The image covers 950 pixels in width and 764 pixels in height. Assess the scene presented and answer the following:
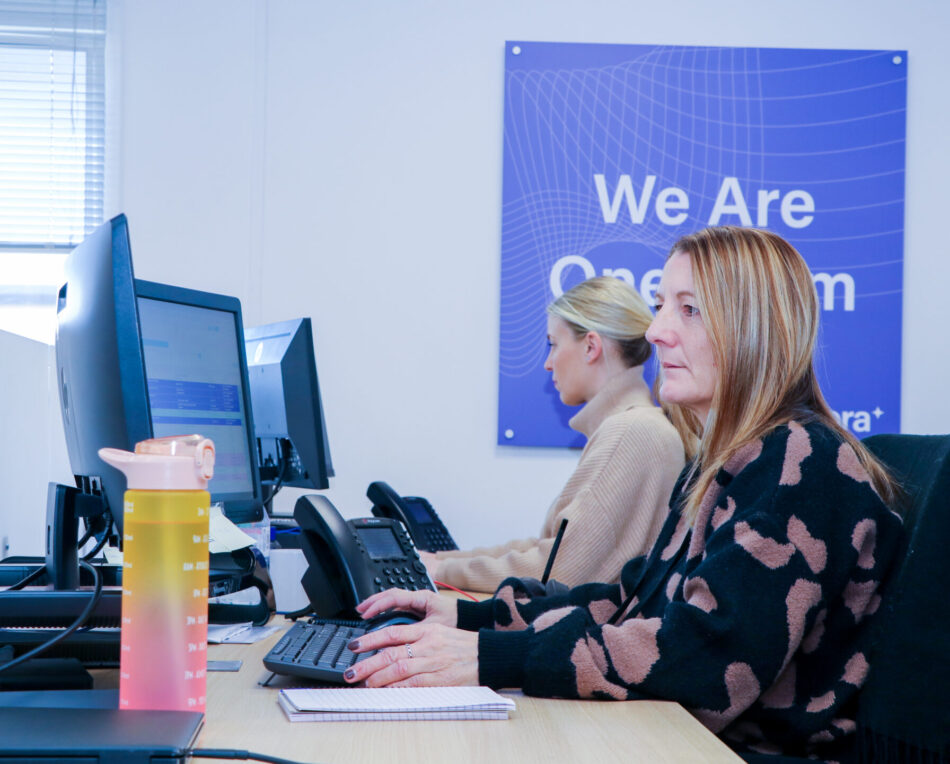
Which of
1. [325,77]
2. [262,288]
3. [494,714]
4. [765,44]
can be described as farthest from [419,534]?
[765,44]

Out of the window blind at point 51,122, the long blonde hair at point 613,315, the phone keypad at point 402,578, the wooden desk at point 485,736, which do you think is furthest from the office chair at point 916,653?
the window blind at point 51,122

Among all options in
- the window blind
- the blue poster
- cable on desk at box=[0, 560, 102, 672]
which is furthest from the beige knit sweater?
the window blind

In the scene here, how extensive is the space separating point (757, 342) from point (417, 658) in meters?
0.57

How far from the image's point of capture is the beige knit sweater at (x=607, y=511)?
207cm

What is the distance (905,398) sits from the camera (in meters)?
3.00

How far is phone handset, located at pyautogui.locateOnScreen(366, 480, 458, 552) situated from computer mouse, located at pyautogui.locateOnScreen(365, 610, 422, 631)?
129 centimetres

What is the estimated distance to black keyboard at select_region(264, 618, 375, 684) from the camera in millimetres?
987

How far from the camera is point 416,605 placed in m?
1.27

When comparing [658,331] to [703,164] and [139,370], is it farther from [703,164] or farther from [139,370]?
[703,164]

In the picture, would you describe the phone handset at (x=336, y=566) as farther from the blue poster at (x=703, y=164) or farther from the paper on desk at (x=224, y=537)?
the blue poster at (x=703, y=164)

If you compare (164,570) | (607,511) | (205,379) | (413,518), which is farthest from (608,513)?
(164,570)

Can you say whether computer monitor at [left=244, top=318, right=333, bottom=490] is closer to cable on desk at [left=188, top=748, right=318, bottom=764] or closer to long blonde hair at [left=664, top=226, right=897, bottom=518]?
long blonde hair at [left=664, top=226, right=897, bottom=518]

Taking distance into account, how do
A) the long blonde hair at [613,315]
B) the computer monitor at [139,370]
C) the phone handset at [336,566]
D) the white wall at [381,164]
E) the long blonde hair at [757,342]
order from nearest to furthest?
the computer monitor at [139,370]
the long blonde hair at [757,342]
the phone handset at [336,566]
the long blonde hair at [613,315]
the white wall at [381,164]

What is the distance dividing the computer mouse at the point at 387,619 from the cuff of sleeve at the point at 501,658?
0.21 meters
